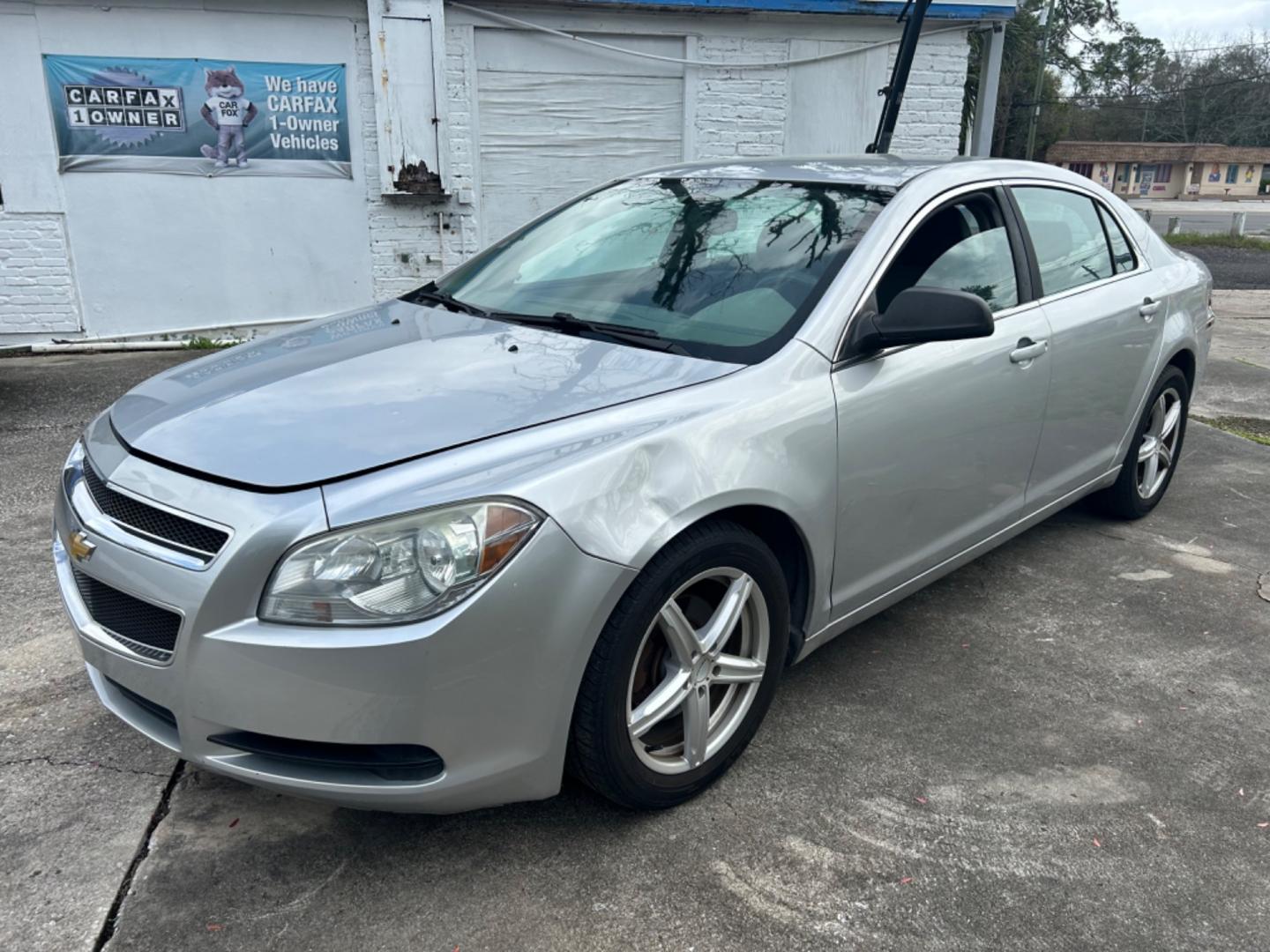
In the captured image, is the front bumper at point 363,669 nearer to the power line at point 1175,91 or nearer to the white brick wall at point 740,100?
the white brick wall at point 740,100

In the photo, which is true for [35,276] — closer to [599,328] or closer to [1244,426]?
[599,328]

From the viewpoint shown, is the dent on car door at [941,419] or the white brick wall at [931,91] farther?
the white brick wall at [931,91]

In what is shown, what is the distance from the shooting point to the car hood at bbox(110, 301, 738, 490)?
7.09 ft


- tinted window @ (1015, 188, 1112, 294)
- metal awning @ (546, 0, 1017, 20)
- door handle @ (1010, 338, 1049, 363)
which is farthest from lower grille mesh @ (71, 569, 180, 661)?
metal awning @ (546, 0, 1017, 20)

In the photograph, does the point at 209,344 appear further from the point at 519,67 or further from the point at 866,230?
the point at 866,230

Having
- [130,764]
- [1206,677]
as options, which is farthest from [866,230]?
[130,764]

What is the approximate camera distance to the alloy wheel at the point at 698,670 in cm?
238

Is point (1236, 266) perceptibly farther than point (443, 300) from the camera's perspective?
Yes

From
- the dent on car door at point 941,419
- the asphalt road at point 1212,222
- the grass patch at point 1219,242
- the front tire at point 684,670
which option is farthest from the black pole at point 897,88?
the asphalt road at point 1212,222

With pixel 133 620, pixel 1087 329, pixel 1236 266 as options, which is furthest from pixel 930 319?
pixel 1236 266

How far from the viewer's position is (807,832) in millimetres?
2482

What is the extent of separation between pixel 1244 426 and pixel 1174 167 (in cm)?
6252

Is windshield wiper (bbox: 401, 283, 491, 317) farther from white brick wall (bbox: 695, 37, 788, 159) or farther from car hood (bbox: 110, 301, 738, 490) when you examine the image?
white brick wall (bbox: 695, 37, 788, 159)

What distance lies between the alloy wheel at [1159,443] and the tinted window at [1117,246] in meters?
0.65
